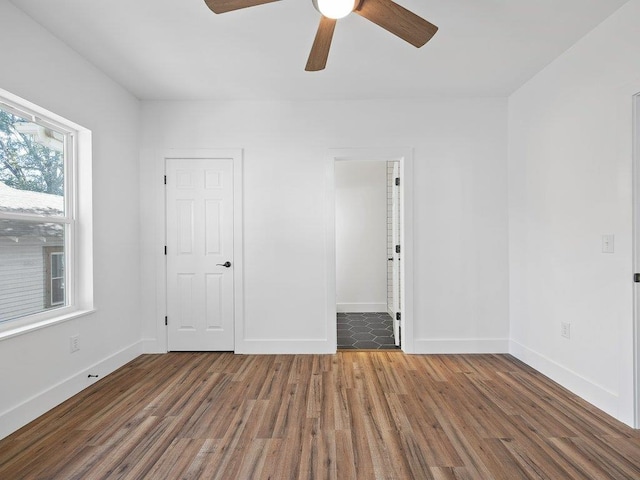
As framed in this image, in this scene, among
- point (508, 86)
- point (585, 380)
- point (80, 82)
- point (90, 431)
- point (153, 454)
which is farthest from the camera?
point (508, 86)

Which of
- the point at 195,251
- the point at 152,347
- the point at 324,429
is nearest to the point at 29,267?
the point at 195,251

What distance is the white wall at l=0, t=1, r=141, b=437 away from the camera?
2.09 metres

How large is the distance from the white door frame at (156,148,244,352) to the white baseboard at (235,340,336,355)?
0.32 ft

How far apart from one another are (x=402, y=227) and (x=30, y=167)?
3.16m

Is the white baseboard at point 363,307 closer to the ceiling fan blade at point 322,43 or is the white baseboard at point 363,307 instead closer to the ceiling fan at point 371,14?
the ceiling fan blade at point 322,43

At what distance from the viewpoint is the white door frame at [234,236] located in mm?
3471

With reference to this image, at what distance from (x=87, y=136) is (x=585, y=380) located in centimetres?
437

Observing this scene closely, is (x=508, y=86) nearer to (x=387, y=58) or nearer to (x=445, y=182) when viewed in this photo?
(x=445, y=182)

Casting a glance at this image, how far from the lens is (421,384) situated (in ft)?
8.92

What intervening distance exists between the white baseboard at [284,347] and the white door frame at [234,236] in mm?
98

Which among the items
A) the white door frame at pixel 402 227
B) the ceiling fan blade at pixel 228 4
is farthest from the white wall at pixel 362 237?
the ceiling fan blade at pixel 228 4

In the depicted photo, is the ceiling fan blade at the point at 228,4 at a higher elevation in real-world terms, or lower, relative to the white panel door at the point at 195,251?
higher

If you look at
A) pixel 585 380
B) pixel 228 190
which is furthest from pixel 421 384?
pixel 228 190

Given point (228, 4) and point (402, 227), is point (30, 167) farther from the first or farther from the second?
point (402, 227)
